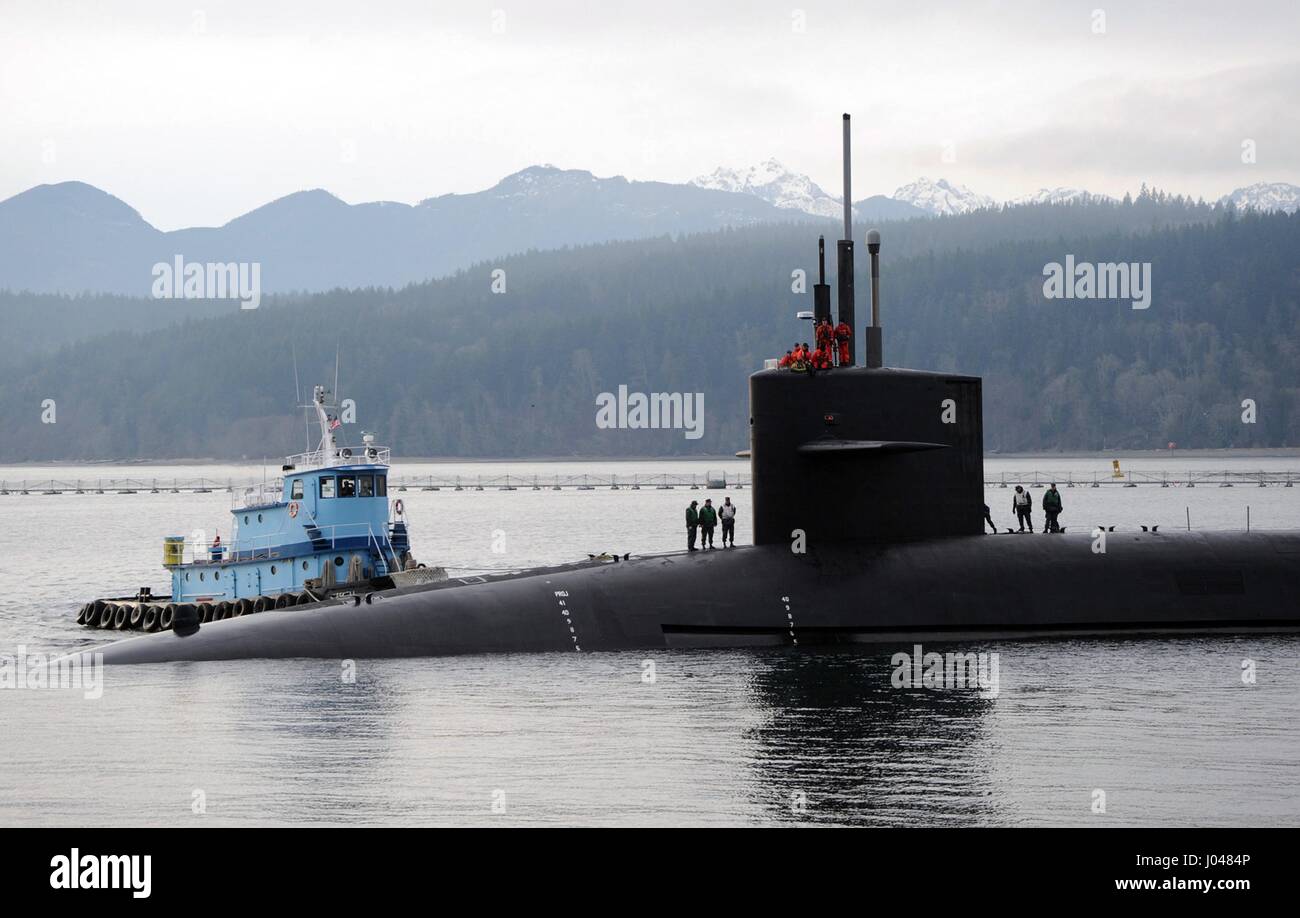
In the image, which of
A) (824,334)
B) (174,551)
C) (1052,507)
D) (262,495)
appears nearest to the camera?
(824,334)

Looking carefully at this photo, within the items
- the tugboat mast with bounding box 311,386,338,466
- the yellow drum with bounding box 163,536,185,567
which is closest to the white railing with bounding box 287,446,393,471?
the tugboat mast with bounding box 311,386,338,466

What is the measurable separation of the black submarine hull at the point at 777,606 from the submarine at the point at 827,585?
0.09 ft

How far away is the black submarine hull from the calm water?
0.38 m

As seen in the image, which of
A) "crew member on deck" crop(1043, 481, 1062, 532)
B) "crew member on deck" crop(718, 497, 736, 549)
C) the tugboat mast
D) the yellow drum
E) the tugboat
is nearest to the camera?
"crew member on deck" crop(718, 497, 736, 549)

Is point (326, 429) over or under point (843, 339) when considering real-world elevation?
under

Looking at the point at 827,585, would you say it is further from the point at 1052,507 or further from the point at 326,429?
the point at 326,429

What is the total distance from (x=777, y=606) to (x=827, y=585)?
843mm

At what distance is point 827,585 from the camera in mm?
25891

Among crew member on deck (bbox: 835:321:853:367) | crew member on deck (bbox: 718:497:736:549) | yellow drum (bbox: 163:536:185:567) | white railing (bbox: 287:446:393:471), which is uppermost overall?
crew member on deck (bbox: 835:321:853:367)

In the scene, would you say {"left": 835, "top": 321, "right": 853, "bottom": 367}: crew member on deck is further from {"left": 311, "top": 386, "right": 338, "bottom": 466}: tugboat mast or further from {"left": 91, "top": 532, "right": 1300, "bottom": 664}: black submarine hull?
{"left": 311, "top": 386, "right": 338, "bottom": 466}: tugboat mast

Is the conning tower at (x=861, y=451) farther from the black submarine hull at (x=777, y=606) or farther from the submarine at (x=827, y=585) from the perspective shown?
the black submarine hull at (x=777, y=606)

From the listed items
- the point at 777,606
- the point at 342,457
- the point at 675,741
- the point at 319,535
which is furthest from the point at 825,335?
the point at 319,535

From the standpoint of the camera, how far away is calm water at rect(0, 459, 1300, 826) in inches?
683
